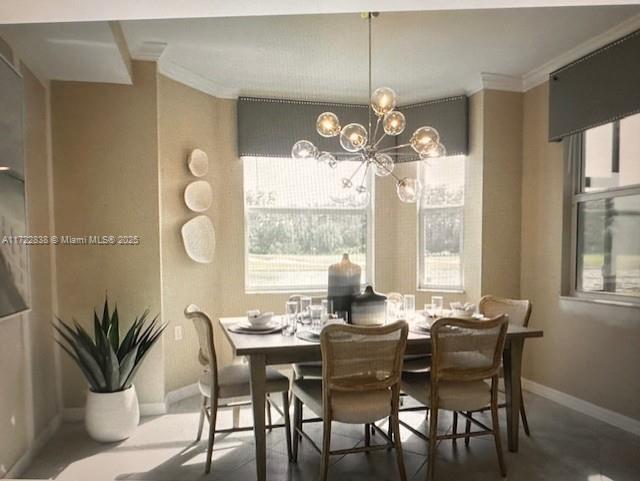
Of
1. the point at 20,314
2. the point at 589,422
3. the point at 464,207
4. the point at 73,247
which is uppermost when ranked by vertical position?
the point at 464,207

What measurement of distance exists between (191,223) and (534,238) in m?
2.43

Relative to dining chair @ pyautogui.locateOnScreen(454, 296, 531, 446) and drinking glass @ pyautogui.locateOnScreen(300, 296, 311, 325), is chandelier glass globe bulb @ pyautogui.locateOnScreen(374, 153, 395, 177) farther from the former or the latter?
dining chair @ pyautogui.locateOnScreen(454, 296, 531, 446)

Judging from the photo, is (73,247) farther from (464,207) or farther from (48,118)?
(464,207)

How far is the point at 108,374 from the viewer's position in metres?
2.45

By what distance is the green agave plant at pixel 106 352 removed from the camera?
2414 millimetres

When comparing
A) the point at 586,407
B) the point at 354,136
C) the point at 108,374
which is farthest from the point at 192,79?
the point at 586,407

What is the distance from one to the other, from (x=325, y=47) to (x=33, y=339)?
7.64 ft

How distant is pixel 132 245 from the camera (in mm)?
2805

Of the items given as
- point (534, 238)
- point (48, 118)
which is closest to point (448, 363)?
point (534, 238)

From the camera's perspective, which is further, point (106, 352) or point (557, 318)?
point (557, 318)

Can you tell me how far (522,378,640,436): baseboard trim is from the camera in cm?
257

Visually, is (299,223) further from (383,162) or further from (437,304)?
(437,304)

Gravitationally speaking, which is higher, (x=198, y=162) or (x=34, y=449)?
(x=198, y=162)

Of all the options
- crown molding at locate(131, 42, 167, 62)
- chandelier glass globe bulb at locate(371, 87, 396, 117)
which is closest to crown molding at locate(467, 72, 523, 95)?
chandelier glass globe bulb at locate(371, 87, 396, 117)
